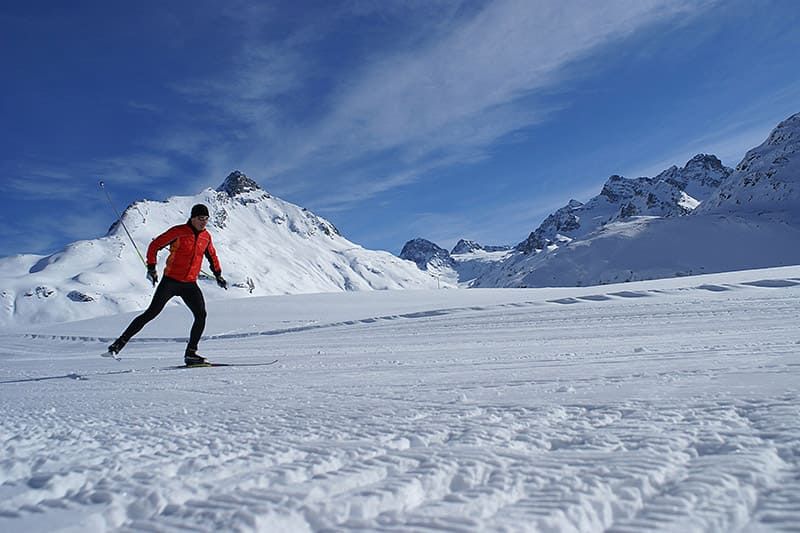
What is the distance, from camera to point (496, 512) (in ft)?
4.30

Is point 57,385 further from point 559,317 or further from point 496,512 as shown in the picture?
point 559,317

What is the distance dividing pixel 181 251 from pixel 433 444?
5222mm

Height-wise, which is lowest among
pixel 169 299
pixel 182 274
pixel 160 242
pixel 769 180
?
pixel 169 299

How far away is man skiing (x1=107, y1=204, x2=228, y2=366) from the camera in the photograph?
19.5ft

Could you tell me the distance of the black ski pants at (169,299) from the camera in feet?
19.3

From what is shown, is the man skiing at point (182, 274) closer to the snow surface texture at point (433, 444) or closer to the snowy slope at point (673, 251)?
the snow surface texture at point (433, 444)

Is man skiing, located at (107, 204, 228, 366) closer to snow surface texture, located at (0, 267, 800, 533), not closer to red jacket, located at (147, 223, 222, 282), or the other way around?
red jacket, located at (147, 223, 222, 282)

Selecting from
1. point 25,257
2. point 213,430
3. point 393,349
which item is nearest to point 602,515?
point 213,430

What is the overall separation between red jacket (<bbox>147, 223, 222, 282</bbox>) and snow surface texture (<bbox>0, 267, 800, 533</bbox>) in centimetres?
168

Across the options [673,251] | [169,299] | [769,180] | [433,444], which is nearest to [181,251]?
[169,299]

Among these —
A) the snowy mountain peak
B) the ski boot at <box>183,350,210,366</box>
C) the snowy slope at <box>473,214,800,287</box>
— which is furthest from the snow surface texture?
the snowy mountain peak

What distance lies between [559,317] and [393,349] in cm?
375

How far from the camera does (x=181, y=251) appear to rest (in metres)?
6.10

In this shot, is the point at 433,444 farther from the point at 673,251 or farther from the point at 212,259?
the point at 673,251
